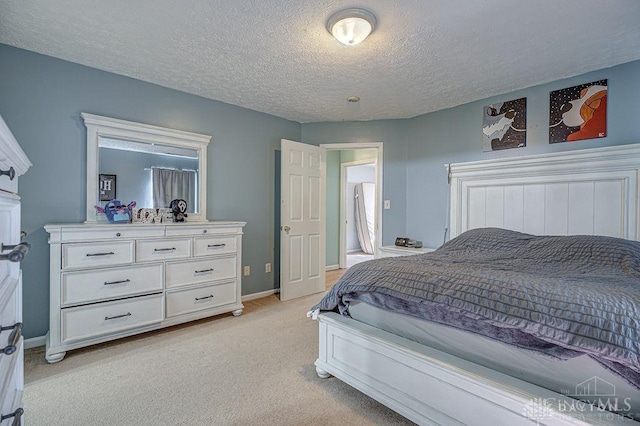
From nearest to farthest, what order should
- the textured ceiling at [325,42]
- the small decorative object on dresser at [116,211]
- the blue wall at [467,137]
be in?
1. the textured ceiling at [325,42]
2. the blue wall at [467,137]
3. the small decorative object on dresser at [116,211]

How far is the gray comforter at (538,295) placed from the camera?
3.23ft

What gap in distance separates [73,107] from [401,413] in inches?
127

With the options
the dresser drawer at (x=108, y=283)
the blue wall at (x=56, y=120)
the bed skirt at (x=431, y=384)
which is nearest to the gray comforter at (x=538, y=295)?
the bed skirt at (x=431, y=384)

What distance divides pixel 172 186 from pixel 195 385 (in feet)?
6.31

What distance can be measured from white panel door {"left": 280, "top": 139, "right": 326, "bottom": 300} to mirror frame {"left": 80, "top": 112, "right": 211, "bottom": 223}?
2.93 ft

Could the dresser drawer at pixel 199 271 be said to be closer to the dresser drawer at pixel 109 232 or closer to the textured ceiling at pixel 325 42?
the dresser drawer at pixel 109 232

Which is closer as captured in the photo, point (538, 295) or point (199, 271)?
point (538, 295)

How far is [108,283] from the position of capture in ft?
7.64

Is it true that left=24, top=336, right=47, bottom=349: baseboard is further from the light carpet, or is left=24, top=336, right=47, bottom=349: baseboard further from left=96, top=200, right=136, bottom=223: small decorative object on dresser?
left=96, top=200, right=136, bottom=223: small decorative object on dresser

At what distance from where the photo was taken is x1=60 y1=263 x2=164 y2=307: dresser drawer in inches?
86.1

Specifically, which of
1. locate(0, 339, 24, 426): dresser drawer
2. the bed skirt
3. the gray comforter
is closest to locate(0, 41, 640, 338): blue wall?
the gray comforter

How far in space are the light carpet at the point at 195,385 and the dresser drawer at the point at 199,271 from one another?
0.46 m

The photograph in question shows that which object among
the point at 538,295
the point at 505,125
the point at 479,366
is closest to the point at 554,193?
the point at 505,125

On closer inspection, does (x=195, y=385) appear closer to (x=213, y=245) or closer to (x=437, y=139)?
(x=213, y=245)
